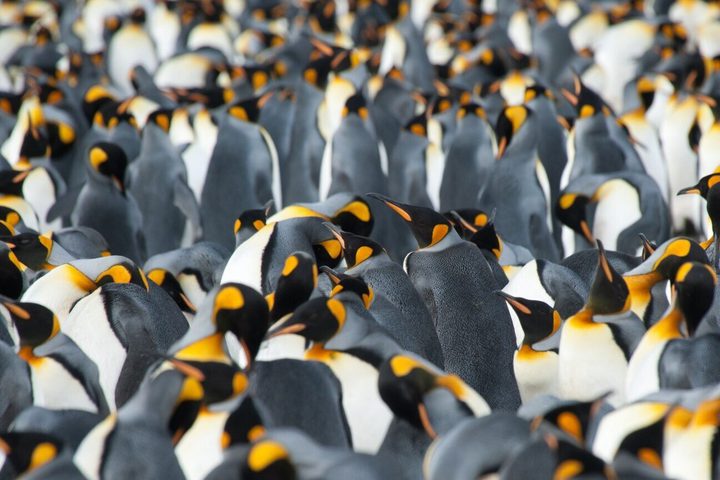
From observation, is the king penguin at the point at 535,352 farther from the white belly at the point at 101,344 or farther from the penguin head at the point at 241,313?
the white belly at the point at 101,344

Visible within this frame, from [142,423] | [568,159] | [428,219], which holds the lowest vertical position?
[568,159]

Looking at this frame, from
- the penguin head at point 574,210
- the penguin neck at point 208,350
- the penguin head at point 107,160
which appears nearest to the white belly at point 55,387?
the penguin neck at point 208,350

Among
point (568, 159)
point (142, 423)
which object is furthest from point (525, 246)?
point (142, 423)

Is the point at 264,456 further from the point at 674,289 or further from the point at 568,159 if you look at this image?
the point at 568,159

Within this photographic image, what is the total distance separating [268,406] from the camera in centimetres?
299

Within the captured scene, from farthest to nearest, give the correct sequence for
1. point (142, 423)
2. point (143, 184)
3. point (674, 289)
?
point (143, 184), point (674, 289), point (142, 423)

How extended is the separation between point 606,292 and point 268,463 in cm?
138

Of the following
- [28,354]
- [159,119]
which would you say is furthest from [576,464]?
Answer: [159,119]

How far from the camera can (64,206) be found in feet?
18.5

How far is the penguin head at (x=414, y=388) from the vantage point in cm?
271

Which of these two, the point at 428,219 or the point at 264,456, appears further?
the point at 428,219

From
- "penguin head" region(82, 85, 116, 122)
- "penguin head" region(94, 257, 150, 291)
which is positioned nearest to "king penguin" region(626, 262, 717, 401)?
"penguin head" region(94, 257, 150, 291)

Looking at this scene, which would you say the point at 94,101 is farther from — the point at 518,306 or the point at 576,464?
the point at 576,464

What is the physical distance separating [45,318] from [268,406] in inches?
29.9
